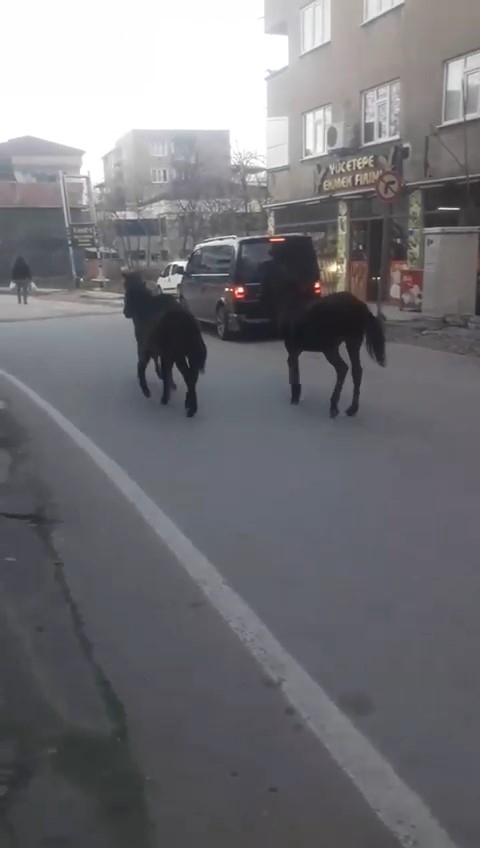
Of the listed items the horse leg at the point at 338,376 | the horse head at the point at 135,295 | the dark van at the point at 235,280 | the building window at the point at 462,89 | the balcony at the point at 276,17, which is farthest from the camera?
the balcony at the point at 276,17

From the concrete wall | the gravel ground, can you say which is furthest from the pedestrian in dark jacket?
the gravel ground

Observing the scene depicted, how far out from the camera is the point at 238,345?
17.0 meters

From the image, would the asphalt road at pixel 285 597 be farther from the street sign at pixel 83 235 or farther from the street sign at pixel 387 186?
the street sign at pixel 83 235

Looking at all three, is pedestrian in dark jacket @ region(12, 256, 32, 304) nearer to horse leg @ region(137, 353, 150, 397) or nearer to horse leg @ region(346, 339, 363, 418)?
horse leg @ region(137, 353, 150, 397)

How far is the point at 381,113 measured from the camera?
25.2 meters

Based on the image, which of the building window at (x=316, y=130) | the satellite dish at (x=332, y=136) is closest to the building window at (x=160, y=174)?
the building window at (x=316, y=130)

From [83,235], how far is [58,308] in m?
15.7

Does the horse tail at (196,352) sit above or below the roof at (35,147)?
below

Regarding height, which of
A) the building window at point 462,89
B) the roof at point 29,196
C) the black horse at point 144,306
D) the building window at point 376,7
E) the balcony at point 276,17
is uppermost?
the balcony at point 276,17

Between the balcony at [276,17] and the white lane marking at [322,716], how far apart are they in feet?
93.3

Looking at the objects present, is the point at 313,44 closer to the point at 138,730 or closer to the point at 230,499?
the point at 230,499

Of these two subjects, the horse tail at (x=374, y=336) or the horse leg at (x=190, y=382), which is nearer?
the horse tail at (x=374, y=336)

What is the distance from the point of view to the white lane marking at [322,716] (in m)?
2.92

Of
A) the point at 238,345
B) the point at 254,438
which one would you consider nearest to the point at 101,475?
the point at 254,438
